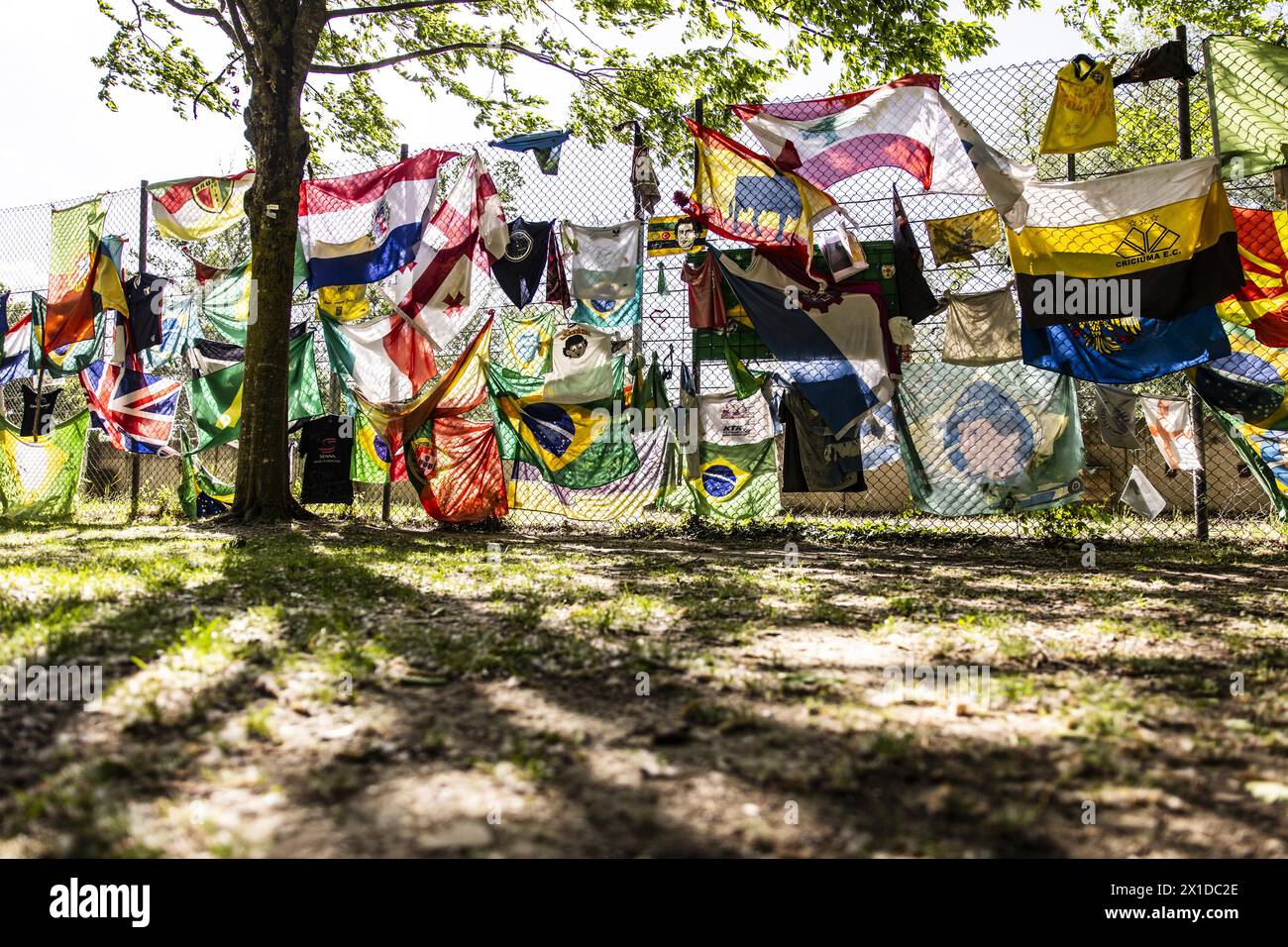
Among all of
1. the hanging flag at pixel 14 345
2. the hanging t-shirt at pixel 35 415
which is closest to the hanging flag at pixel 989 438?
the hanging t-shirt at pixel 35 415

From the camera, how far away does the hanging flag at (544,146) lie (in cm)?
844

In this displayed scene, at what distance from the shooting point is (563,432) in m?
8.16

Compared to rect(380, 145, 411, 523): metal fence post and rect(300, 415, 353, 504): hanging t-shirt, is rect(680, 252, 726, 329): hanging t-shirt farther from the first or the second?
rect(300, 415, 353, 504): hanging t-shirt

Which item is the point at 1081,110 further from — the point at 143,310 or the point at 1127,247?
the point at 143,310

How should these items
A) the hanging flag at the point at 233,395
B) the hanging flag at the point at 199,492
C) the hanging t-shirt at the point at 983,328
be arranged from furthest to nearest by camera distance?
1. the hanging flag at the point at 199,492
2. the hanging flag at the point at 233,395
3. the hanging t-shirt at the point at 983,328

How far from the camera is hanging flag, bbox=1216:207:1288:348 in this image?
661cm

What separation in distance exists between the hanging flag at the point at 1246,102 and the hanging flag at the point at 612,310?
457cm

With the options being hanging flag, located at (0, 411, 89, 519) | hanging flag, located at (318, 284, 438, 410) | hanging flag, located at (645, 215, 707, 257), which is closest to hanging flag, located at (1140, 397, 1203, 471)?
hanging flag, located at (645, 215, 707, 257)

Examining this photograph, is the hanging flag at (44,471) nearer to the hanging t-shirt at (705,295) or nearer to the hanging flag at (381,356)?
the hanging flag at (381,356)

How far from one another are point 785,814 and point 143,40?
11718 millimetres

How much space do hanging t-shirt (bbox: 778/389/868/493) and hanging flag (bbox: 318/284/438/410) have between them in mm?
3567

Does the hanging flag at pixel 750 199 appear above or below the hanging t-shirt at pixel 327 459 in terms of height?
above

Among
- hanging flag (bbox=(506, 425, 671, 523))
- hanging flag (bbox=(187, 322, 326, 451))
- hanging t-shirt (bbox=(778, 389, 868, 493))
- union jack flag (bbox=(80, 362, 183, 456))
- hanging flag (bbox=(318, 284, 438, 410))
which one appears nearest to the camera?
hanging t-shirt (bbox=(778, 389, 868, 493))
